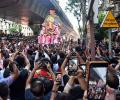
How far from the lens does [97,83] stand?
6086 mm

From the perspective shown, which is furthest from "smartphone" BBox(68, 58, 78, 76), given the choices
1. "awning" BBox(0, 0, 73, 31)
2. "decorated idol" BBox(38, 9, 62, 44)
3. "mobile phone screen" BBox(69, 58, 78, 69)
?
"awning" BBox(0, 0, 73, 31)

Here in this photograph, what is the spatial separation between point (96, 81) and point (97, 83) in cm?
4

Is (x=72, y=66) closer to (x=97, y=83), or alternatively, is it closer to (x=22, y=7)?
(x=97, y=83)

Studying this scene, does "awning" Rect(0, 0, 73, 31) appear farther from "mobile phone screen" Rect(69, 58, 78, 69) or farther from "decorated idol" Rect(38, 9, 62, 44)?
"mobile phone screen" Rect(69, 58, 78, 69)

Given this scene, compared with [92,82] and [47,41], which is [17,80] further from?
[47,41]

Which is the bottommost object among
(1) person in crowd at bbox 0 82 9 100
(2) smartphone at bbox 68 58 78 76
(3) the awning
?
(2) smartphone at bbox 68 58 78 76

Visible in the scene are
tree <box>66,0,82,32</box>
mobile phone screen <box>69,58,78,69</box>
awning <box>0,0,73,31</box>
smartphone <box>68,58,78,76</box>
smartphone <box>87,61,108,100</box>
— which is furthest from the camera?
tree <box>66,0,82,32</box>

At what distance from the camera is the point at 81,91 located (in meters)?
6.68

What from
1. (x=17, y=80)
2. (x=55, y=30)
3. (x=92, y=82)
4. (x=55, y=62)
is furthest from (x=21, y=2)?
(x=92, y=82)

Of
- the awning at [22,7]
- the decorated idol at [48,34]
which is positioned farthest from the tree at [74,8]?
the decorated idol at [48,34]

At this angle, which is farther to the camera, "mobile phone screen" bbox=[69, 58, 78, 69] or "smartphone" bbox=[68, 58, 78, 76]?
"mobile phone screen" bbox=[69, 58, 78, 69]

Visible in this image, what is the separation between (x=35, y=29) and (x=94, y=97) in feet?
219

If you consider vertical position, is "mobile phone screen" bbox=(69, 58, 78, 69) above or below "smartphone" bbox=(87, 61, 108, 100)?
below

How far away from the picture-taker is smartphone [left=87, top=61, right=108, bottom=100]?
19.8 feet
